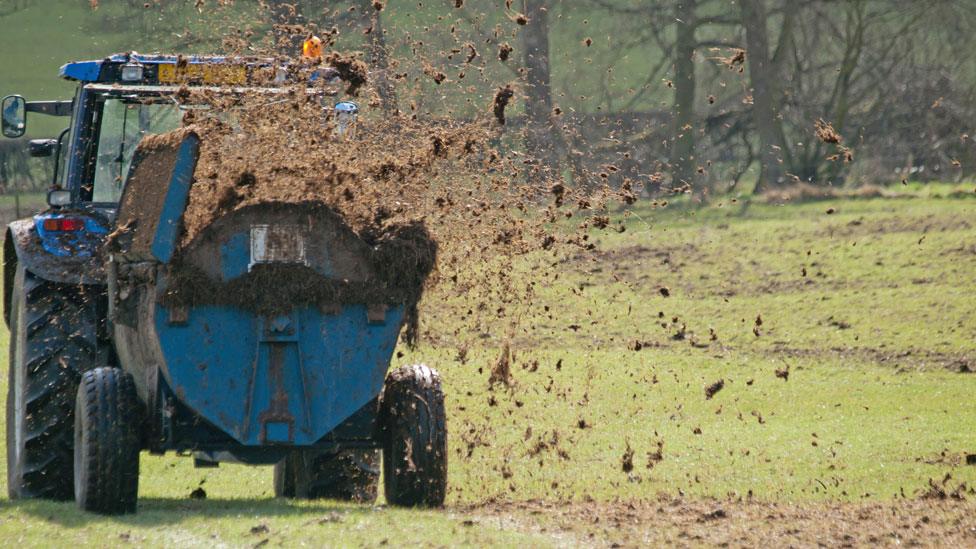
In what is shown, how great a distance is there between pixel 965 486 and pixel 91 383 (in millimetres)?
5229

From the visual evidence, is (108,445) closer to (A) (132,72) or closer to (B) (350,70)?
(A) (132,72)

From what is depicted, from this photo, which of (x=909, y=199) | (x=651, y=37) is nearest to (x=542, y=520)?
(x=909, y=199)

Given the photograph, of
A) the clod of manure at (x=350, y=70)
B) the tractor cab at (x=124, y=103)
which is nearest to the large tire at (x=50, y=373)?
the tractor cab at (x=124, y=103)

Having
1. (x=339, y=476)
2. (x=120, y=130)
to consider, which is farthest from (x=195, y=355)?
(x=120, y=130)

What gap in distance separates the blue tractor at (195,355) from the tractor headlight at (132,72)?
1168 millimetres

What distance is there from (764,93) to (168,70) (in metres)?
21.1

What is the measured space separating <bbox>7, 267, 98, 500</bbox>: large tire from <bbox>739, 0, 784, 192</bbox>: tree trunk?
2071 centimetres

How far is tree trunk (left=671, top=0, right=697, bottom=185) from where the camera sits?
98.8 feet

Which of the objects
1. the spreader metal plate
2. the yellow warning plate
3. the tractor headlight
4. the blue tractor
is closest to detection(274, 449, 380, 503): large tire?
the blue tractor

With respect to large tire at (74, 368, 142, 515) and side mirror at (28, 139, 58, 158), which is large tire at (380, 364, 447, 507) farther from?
side mirror at (28, 139, 58, 158)

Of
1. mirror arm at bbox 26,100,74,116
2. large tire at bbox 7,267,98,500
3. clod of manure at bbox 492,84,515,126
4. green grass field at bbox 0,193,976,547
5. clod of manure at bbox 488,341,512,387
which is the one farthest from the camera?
clod of manure at bbox 488,341,512,387

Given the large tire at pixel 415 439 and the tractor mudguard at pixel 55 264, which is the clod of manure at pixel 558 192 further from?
the tractor mudguard at pixel 55 264

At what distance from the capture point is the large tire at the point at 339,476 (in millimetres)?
8820

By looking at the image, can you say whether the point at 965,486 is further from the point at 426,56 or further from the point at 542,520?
the point at 426,56
